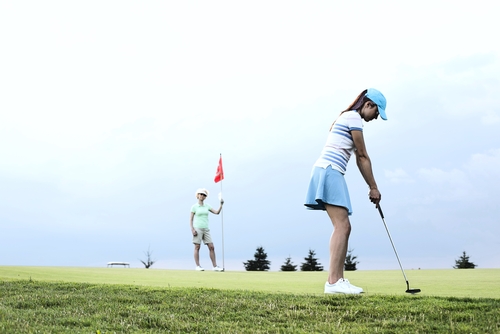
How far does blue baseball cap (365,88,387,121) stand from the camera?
271 inches

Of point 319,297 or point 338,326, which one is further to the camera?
point 319,297

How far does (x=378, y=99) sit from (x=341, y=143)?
0.71 meters

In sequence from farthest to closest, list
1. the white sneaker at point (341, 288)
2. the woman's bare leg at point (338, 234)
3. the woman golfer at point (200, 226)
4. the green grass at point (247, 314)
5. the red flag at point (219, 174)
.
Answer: the red flag at point (219, 174)
the woman golfer at point (200, 226)
the white sneaker at point (341, 288)
the woman's bare leg at point (338, 234)
the green grass at point (247, 314)

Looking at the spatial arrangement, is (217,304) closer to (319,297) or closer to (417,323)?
(319,297)

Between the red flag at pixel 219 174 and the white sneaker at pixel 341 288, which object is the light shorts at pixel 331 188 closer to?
the white sneaker at pixel 341 288

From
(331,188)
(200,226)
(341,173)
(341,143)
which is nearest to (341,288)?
(331,188)

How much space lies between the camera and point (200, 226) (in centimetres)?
1702

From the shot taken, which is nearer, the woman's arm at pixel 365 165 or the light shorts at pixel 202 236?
the woman's arm at pixel 365 165

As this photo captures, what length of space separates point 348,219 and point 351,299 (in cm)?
95

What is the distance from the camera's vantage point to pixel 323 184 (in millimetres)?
6688

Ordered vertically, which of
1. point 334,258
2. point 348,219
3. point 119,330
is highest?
point 348,219

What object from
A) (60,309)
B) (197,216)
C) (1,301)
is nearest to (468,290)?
(60,309)

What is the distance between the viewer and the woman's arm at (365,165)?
Answer: 671 cm

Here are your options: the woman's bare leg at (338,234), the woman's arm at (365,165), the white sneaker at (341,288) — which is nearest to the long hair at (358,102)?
the woman's arm at (365,165)
